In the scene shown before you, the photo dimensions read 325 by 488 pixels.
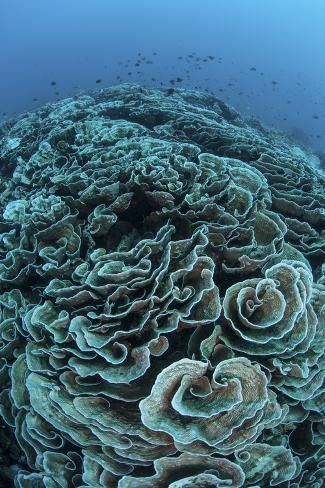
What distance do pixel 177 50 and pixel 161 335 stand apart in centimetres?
7114

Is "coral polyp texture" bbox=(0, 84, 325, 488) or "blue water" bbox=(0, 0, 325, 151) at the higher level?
"blue water" bbox=(0, 0, 325, 151)

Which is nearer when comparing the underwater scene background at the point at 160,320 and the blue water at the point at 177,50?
the underwater scene background at the point at 160,320

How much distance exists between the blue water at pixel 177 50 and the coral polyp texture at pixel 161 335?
114ft

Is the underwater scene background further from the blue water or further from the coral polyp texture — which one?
the blue water

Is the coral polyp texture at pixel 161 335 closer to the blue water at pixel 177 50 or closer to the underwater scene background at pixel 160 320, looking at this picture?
the underwater scene background at pixel 160 320

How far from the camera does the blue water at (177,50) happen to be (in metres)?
47.7

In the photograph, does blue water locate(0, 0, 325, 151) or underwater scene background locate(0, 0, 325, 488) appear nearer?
underwater scene background locate(0, 0, 325, 488)

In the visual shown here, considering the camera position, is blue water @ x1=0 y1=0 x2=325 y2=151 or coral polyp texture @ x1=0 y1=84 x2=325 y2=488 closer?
coral polyp texture @ x1=0 y1=84 x2=325 y2=488

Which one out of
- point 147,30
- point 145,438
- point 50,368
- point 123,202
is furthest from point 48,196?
point 147,30

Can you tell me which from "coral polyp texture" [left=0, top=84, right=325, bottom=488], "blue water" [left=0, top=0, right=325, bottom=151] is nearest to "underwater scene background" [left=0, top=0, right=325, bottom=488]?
"coral polyp texture" [left=0, top=84, right=325, bottom=488]

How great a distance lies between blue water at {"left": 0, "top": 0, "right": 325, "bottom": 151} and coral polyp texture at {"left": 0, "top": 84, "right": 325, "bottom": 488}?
114 ft

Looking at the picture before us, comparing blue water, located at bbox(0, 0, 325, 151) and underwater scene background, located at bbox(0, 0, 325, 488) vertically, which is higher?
blue water, located at bbox(0, 0, 325, 151)

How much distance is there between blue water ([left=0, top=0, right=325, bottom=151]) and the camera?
4769 cm

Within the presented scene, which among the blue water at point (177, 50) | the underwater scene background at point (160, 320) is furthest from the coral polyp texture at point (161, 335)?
the blue water at point (177, 50)
